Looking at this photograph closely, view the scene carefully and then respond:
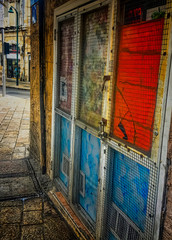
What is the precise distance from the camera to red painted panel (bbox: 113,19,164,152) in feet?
6.13

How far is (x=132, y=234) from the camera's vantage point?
2.24m

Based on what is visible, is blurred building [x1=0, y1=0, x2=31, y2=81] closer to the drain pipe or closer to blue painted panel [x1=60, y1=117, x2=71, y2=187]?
the drain pipe

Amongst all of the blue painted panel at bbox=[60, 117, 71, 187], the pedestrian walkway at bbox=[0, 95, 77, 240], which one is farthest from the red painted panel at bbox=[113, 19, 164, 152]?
the pedestrian walkway at bbox=[0, 95, 77, 240]

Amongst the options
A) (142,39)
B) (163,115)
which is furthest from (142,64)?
(163,115)

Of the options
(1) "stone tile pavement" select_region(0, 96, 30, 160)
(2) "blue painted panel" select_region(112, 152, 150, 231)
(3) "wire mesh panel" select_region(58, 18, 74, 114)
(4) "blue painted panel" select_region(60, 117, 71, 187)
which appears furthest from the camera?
(1) "stone tile pavement" select_region(0, 96, 30, 160)

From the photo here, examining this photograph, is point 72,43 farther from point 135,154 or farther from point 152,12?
point 135,154

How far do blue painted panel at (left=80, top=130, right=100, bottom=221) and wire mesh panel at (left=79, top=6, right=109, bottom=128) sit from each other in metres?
0.25

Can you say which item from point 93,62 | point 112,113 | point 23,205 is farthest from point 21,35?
point 112,113

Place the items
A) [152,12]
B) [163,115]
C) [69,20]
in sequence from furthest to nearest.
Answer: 1. [69,20]
2. [152,12]
3. [163,115]

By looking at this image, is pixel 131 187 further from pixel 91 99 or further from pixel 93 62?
pixel 93 62

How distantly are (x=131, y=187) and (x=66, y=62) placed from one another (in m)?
2.14

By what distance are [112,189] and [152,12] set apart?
5.71ft

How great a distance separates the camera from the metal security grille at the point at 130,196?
1889 mm

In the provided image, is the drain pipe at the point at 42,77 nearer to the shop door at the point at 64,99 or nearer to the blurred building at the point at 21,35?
the shop door at the point at 64,99
